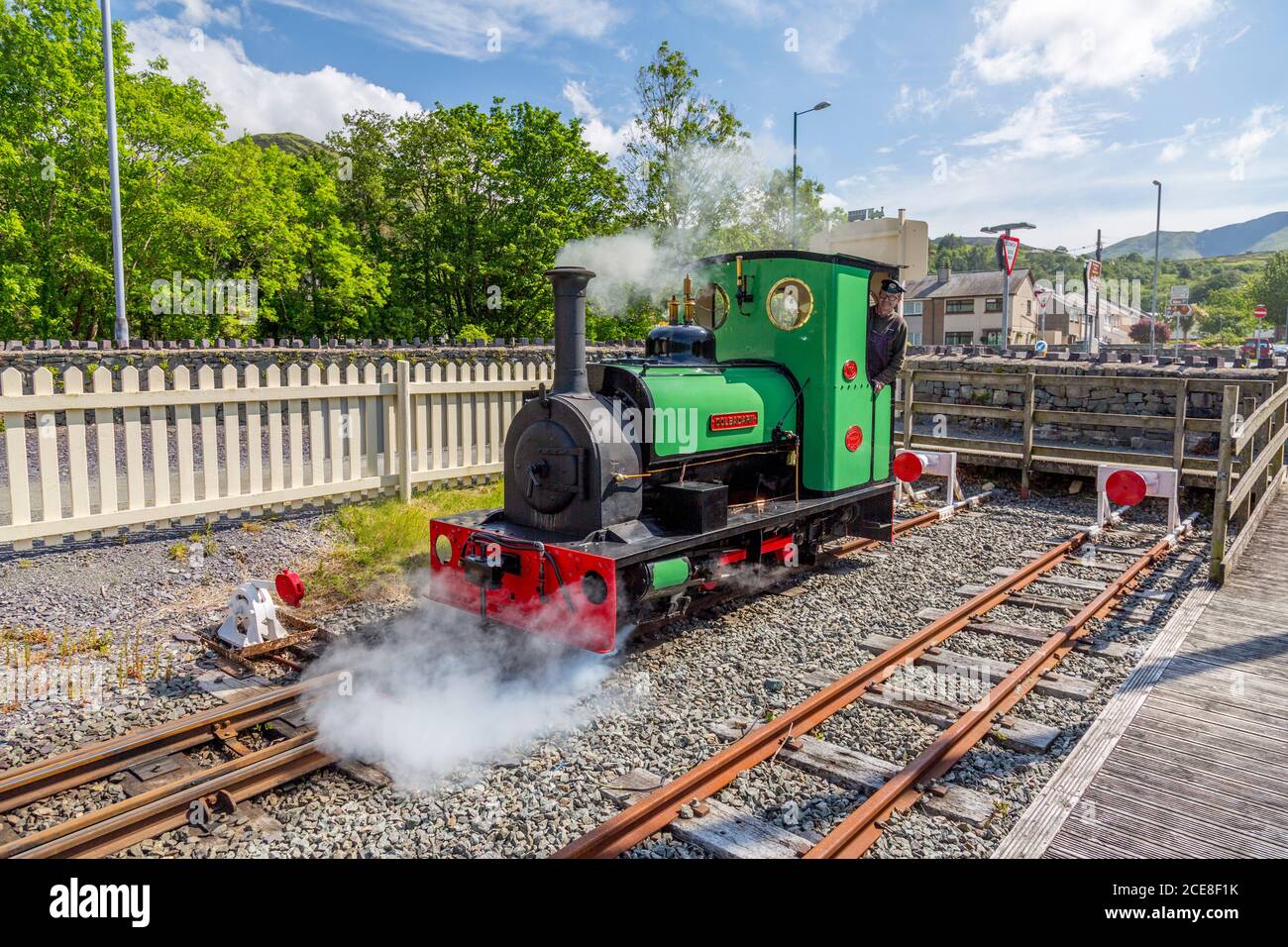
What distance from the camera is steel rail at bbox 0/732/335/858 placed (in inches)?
123

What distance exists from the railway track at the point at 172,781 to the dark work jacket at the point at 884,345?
524 centimetres

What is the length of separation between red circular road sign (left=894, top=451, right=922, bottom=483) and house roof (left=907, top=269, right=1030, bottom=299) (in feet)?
184

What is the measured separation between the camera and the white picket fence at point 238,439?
6.00m

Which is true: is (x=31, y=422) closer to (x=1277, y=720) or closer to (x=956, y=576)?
(x=956, y=576)

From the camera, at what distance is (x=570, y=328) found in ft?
18.0

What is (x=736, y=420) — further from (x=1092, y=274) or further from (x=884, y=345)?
(x=1092, y=274)

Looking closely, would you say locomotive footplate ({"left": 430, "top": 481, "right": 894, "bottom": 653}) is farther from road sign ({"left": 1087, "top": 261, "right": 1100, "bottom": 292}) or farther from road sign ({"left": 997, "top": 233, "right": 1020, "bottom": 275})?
road sign ({"left": 1087, "top": 261, "right": 1100, "bottom": 292})

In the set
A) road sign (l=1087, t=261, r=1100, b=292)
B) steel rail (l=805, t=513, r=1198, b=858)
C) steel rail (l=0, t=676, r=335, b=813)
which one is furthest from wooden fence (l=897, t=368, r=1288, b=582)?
road sign (l=1087, t=261, r=1100, b=292)

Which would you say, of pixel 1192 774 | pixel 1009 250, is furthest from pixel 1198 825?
pixel 1009 250

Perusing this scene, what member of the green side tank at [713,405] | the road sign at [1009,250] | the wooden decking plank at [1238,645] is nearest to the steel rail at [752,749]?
the wooden decking plank at [1238,645]

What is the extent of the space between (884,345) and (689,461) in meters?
2.44

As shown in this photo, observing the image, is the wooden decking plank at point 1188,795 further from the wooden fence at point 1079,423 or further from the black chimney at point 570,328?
the wooden fence at point 1079,423

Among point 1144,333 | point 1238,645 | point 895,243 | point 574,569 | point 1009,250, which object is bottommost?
point 1238,645

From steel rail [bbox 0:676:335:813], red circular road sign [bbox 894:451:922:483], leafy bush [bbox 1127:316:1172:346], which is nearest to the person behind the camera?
steel rail [bbox 0:676:335:813]
